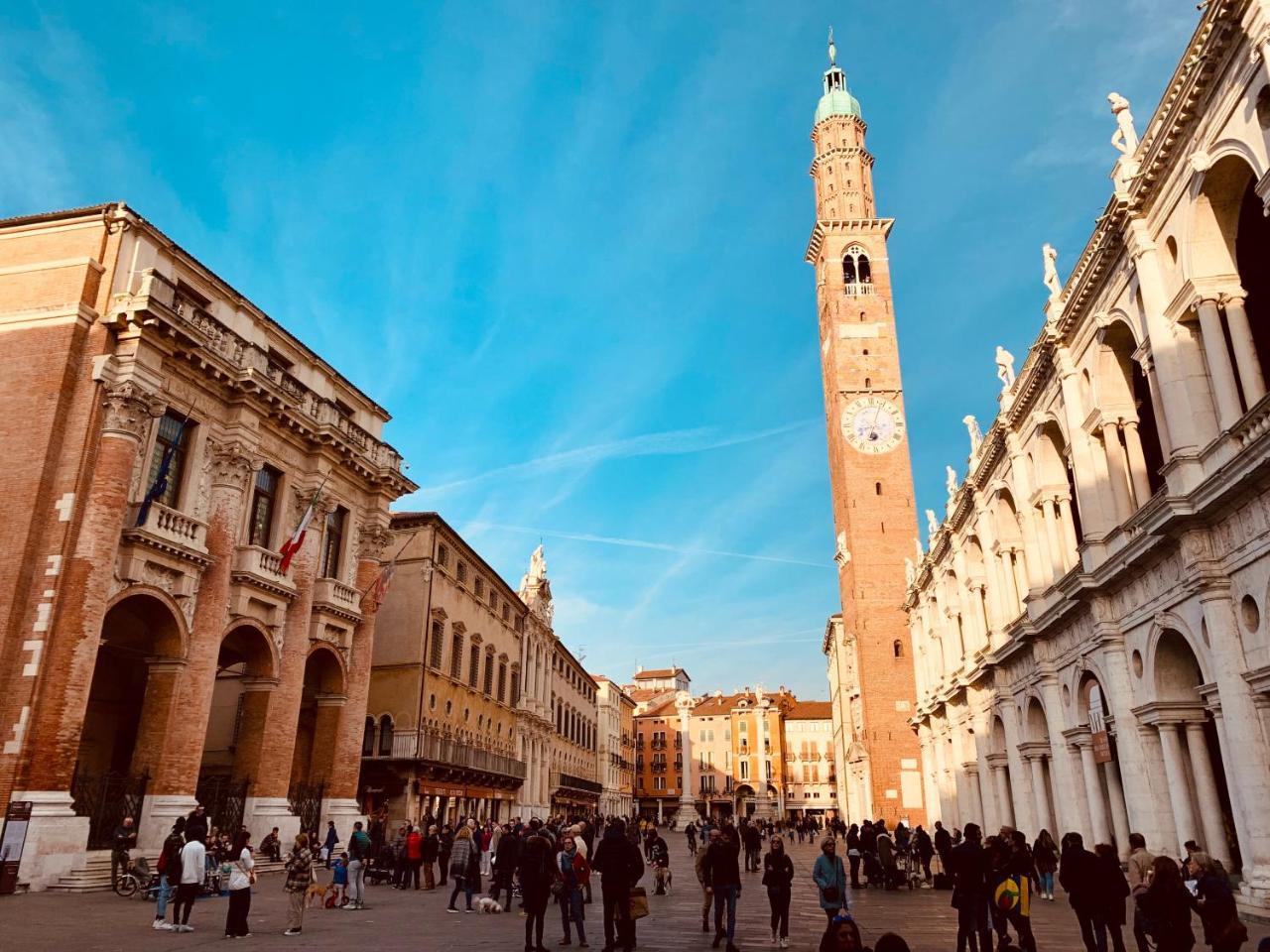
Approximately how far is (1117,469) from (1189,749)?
6.22 metres

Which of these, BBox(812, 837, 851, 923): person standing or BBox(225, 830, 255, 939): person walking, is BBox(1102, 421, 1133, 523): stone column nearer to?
BBox(812, 837, 851, 923): person standing

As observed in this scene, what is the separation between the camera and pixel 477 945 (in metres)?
12.3

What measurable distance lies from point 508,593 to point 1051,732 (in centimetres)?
3116

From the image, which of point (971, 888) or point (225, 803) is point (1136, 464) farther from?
point (225, 803)

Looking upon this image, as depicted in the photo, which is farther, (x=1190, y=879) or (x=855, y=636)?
(x=855, y=636)

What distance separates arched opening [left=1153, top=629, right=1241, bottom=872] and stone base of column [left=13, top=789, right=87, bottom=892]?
2114cm

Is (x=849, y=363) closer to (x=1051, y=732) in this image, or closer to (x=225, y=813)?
(x=1051, y=732)

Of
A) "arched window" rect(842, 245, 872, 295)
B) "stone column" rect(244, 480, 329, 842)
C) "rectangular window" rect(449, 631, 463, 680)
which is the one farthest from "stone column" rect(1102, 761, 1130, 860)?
"arched window" rect(842, 245, 872, 295)

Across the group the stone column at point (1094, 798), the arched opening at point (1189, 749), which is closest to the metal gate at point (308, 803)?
the stone column at point (1094, 798)

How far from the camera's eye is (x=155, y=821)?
19547 millimetres

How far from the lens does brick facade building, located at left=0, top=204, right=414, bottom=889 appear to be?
1800 cm

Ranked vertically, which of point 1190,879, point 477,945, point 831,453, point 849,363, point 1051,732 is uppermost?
point 849,363

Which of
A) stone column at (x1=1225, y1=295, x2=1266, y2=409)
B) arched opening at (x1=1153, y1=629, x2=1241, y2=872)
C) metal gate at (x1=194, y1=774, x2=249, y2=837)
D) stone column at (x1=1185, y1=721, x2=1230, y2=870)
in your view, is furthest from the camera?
metal gate at (x1=194, y1=774, x2=249, y2=837)

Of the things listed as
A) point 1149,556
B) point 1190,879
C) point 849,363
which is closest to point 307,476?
point 1149,556
